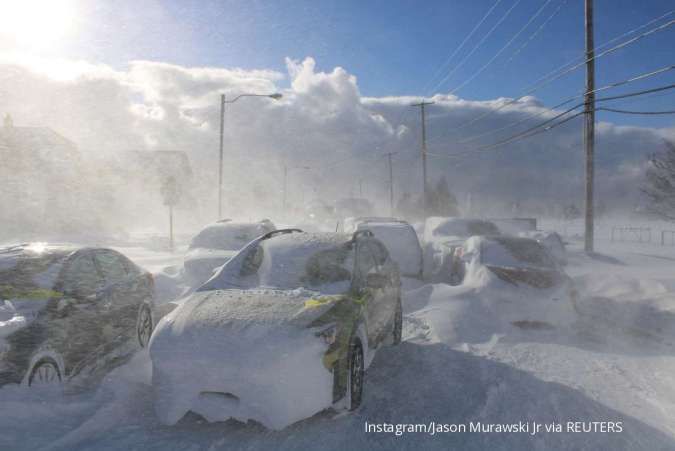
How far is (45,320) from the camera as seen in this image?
4.20 meters

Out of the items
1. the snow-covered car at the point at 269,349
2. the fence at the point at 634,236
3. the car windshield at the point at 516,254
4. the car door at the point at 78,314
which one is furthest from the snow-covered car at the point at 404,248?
the fence at the point at 634,236

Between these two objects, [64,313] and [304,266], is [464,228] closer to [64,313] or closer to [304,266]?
[304,266]

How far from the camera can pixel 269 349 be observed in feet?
11.6

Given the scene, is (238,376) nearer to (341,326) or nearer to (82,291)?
(341,326)

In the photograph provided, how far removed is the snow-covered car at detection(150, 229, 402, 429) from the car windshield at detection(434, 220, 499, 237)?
31.5ft

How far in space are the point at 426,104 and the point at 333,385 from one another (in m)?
35.0

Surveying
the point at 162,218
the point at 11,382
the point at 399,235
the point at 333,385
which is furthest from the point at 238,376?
the point at 162,218

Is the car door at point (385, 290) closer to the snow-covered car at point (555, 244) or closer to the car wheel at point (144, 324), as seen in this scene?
the car wheel at point (144, 324)

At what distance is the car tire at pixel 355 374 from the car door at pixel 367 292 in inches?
15.8

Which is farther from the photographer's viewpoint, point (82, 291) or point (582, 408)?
point (82, 291)

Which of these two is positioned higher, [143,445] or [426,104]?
[426,104]

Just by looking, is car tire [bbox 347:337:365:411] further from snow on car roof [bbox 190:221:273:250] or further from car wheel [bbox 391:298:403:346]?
snow on car roof [bbox 190:221:273:250]

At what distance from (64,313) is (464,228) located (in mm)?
11786

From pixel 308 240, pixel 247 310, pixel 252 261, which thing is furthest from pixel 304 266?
pixel 247 310
